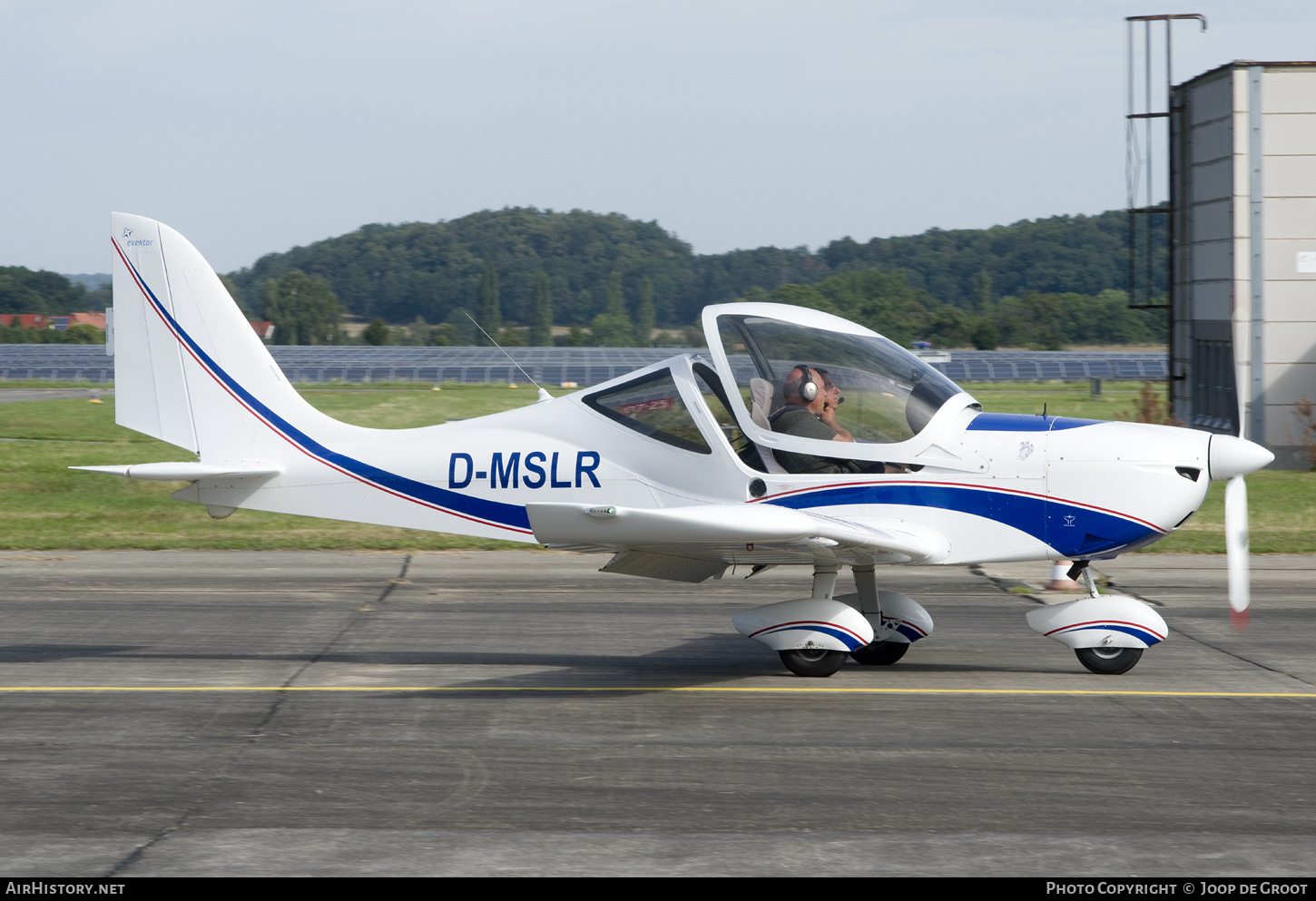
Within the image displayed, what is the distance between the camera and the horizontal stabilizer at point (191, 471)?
28.7 feet

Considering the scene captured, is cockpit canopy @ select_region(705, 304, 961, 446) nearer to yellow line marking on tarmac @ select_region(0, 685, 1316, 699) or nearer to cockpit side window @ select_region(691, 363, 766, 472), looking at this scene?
cockpit side window @ select_region(691, 363, 766, 472)

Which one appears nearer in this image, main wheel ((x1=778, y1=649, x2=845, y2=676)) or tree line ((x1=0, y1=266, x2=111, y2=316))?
main wheel ((x1=778, y1=649, x2=845, y2=676))

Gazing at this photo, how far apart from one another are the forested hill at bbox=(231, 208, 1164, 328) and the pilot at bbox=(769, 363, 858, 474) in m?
41.7

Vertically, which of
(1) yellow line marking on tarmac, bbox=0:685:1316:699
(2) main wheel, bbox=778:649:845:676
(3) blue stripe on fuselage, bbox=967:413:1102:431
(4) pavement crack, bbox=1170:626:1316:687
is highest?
(3) blue stripe on fuselage, bbox=967:413:1102:431

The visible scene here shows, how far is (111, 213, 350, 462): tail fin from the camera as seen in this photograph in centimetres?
972

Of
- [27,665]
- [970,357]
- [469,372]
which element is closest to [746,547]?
[27,665]

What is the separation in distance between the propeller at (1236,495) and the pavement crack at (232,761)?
20.8ft

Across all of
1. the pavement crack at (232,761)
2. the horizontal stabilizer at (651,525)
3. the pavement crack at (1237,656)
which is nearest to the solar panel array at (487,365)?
the pavement crack at (232,761)

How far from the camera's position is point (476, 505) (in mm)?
9219

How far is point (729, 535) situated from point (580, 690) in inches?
71.7

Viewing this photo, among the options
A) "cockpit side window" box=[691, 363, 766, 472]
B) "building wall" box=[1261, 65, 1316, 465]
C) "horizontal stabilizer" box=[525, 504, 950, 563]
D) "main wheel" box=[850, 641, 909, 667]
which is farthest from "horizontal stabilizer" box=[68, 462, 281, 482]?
"building wall" box=[1261, 65, 1316, 465]

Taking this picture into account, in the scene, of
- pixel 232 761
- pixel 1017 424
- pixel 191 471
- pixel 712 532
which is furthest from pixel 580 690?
pixel 1017 424
